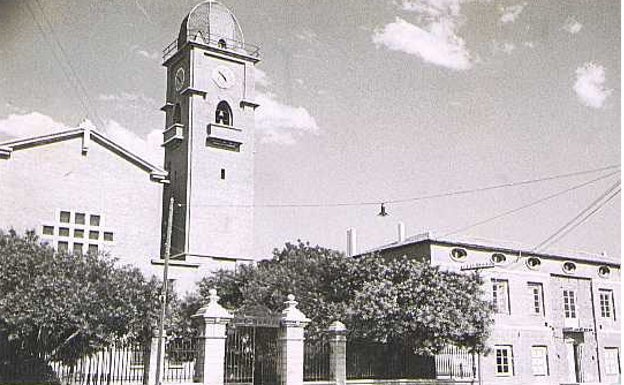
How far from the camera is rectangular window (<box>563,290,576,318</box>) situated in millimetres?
15795

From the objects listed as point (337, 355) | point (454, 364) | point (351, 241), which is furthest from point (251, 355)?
point (454, 364)

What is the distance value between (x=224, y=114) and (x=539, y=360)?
9.16 meters

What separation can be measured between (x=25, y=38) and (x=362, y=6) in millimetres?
4111

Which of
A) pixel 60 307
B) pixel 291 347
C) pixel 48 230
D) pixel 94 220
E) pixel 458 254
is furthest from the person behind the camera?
pixel 458 254

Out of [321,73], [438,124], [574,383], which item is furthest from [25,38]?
[574,383]

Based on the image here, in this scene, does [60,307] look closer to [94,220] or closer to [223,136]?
[94,220]

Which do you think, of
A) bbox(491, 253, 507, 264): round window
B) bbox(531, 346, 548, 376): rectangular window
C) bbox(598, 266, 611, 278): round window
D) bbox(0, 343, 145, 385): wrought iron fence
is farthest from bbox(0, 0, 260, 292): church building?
bbox(598, 266, 611, 278): round window

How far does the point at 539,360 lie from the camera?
51.7ft

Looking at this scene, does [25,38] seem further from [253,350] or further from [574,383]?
[574,383]

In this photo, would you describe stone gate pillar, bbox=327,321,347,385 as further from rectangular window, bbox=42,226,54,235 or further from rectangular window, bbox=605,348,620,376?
rectangular window, bbox=605,348,620,376

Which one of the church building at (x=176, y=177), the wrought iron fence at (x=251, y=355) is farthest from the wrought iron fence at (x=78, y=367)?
the church building at (x=176, y=177)

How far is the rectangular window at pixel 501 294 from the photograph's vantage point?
15402 millimetres

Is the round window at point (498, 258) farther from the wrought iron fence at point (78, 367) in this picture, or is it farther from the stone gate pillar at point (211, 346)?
the wrought iron fence at point (78, 367)

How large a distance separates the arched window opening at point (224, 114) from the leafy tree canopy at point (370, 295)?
166 inches
